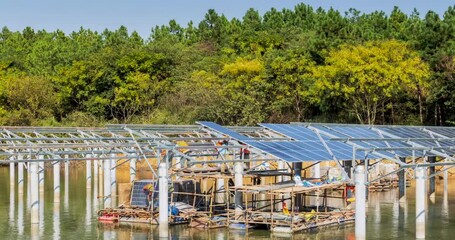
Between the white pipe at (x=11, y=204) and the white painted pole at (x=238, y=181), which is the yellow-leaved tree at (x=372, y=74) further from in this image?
the white painted pole at (x=238, y=181)

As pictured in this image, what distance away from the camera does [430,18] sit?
63.2 metres

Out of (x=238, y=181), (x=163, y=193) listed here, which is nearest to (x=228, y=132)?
(x=238, y=181)

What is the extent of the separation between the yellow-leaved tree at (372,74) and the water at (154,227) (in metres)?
19.2

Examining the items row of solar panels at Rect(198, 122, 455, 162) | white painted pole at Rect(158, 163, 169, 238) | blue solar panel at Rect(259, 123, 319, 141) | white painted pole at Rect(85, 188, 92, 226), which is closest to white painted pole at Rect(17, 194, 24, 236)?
white painted pole at Rect(85, 188, 92, 226)

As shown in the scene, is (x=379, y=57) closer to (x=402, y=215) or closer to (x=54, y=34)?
(x=402, y=215)

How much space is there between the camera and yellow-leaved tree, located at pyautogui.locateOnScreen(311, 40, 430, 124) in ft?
205

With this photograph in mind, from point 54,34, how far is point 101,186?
81.8 meters

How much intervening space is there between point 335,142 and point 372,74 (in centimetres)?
2982

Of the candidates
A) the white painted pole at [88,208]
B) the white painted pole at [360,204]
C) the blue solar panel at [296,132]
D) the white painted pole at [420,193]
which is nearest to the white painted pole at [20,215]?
the white painted pole at [88,208]

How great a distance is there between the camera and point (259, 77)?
72.9 m

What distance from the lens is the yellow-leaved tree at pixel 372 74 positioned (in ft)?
205

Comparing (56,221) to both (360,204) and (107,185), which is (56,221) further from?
(360,204)

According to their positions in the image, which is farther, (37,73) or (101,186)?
(37,73)

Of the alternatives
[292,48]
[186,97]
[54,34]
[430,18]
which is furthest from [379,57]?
[54,34]
